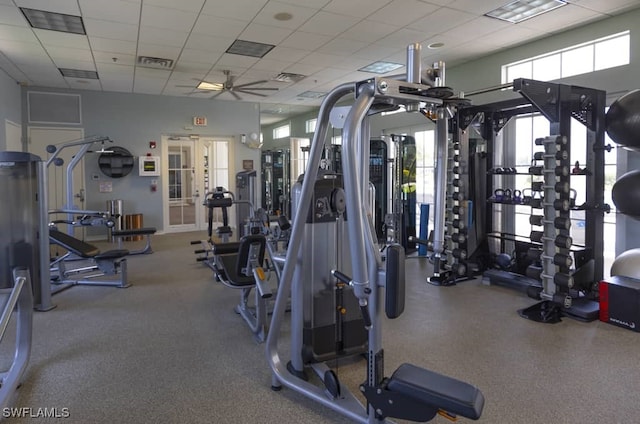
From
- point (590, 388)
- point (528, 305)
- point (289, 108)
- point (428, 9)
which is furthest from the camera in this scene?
point (289, 108)

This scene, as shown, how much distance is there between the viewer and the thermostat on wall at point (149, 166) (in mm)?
9000

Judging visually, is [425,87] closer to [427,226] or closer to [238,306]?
[238,306]

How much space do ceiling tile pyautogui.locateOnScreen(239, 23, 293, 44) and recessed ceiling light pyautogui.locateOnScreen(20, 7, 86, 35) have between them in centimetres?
187

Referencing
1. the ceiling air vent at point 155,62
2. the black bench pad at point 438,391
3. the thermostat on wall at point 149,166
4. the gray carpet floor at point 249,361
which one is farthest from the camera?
the thermostat on wall at point 149,166

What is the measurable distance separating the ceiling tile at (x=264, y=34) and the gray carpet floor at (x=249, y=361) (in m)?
3.17

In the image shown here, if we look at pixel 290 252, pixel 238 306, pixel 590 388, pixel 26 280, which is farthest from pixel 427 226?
pixel 26 280

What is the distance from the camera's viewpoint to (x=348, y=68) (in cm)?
730

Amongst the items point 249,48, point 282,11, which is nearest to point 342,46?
point 249,48

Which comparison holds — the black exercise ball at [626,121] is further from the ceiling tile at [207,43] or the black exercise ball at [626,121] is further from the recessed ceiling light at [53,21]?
the recessed ceiling light at [53,21]

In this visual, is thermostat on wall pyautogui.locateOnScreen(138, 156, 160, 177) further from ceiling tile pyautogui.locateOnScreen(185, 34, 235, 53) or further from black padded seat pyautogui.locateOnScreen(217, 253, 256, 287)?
black padded seat pyautogui.locateOnScreen(217, 253, 256, 287)

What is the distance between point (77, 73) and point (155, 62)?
67.7 inches

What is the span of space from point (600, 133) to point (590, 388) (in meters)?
2.57

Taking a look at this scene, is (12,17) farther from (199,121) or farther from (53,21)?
(199,121)

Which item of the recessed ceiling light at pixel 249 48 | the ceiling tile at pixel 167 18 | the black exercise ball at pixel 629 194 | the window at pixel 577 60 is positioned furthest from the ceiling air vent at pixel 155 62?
the black exercise ball at pixel 629 194
